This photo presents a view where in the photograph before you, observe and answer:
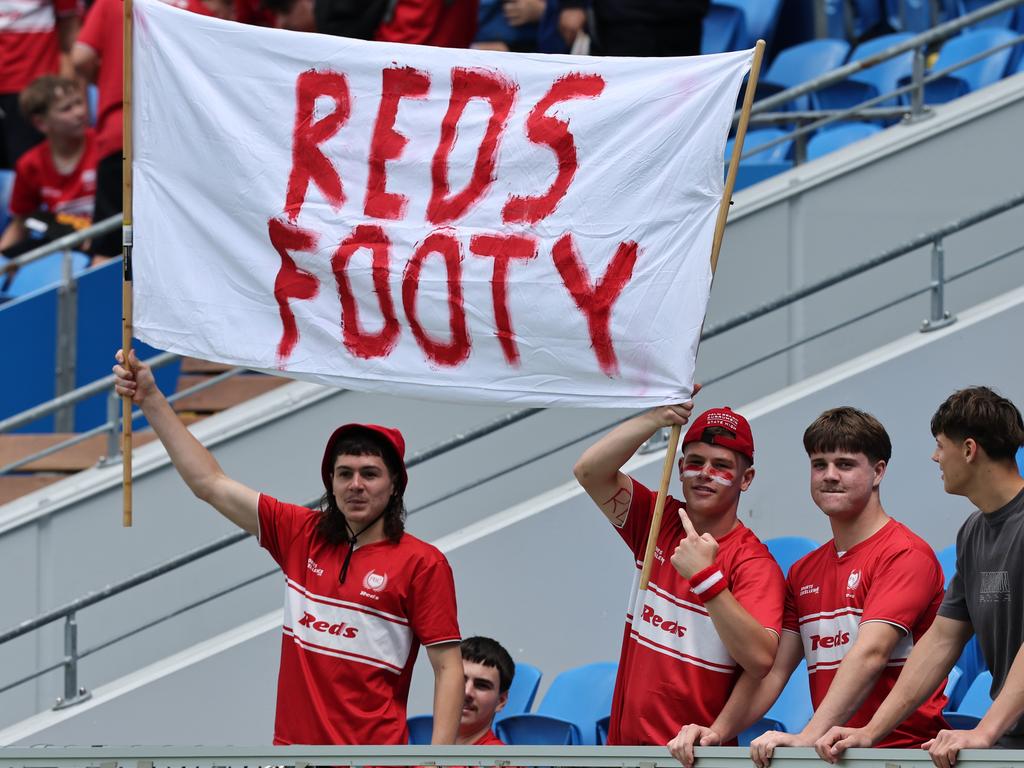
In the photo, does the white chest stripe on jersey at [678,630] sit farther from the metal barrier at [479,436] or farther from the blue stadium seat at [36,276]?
the blue stadium seat at [36,276]

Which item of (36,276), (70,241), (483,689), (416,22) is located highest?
(416,22)

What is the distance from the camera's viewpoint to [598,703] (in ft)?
22.9

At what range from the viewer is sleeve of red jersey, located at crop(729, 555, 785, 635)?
17.2ft

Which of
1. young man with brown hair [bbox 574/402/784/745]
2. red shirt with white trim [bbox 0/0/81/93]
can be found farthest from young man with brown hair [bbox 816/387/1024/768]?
red shirt with white trim [bbox 0/0/81/93]

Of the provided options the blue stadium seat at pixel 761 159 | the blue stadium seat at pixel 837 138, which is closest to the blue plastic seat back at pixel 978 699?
the blue stadium seat at pixel 761 159

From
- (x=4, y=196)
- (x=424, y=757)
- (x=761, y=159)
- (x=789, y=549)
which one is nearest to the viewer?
(x=424, y=757)

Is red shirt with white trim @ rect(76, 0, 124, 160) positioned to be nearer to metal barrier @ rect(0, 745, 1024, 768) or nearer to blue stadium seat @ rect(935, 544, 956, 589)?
blue stadium seat @ rect(935, 544, 956, 589)

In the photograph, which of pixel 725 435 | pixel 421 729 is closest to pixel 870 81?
pixel 421 729

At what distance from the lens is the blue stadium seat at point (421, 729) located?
22.7 feet

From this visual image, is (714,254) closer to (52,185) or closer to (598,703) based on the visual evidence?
(598,703)

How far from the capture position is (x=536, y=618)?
26.1 feet

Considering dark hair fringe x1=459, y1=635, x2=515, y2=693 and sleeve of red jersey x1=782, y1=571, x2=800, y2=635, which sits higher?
sleeve of red jersey x1=782, y1=571, x2=800, y2=635

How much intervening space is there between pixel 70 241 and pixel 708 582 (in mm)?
5234

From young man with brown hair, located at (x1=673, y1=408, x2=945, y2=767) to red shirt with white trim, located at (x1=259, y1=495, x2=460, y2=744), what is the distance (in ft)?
3.14
